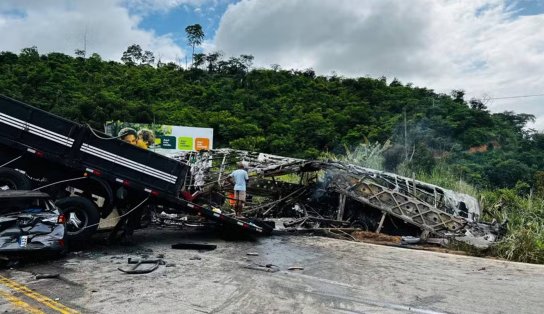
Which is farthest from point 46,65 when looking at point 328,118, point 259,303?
point 259,303

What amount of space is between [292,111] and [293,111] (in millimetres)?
108

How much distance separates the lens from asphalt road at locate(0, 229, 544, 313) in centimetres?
570

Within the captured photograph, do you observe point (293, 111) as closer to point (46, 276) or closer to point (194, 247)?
point (194, 247)

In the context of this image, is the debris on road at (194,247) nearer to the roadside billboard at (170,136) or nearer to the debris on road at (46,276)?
the debris on road at (46,276)

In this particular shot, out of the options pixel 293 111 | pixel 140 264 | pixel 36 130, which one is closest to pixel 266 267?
pixel 140 264

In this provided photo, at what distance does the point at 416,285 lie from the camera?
7223mm

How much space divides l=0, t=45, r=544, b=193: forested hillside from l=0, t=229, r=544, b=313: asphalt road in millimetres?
19835

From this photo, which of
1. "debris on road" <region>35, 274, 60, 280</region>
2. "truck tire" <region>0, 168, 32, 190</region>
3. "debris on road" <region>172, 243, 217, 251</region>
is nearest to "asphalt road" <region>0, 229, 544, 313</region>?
"debris on road" <region>35, 274, 60, 280</region>

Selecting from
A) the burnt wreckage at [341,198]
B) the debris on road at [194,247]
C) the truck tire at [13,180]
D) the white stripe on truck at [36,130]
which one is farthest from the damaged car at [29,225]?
the burnt wreckage at [341,198]

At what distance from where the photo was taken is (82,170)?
9539mm

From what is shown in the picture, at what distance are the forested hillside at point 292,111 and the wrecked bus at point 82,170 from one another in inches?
815

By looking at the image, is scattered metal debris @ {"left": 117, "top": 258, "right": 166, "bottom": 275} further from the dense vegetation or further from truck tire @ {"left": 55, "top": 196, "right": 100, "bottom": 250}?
the dense vegetation

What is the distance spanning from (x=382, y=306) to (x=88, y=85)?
47.0m

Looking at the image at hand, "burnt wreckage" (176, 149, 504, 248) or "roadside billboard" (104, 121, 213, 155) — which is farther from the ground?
"roadside billboard" (104, 121, 213, 155)
